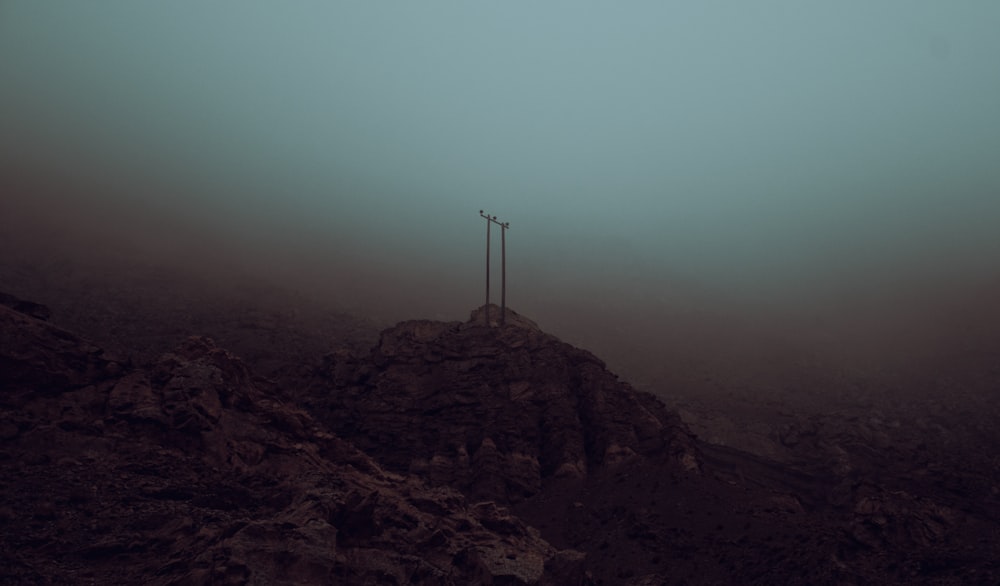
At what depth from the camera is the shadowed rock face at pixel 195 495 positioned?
30.3 ft

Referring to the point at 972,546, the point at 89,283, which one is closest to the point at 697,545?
the point at 972,546

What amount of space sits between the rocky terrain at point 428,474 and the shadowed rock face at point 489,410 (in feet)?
0.40

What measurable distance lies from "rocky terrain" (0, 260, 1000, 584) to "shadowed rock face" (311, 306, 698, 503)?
0.40ft

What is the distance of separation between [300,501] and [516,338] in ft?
70.1

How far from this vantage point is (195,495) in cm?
1138

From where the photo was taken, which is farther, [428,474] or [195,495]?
[428,474]

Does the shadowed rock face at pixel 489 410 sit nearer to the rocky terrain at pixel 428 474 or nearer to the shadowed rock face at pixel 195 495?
the rocky terrain at pixel 428 474

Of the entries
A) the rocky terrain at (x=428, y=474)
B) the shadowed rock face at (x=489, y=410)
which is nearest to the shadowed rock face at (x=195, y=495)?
the rocky terrain at (x=428, y=474)

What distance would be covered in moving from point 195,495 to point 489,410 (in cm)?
1807

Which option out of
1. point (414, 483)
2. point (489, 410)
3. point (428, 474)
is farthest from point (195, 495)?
point (489, 410)

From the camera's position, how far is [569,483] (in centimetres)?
2414

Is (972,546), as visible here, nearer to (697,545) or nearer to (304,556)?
(697,545)

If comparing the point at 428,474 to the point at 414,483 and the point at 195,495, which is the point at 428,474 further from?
the point at 195,495


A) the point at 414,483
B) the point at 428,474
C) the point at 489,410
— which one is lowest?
the point at 428,474
